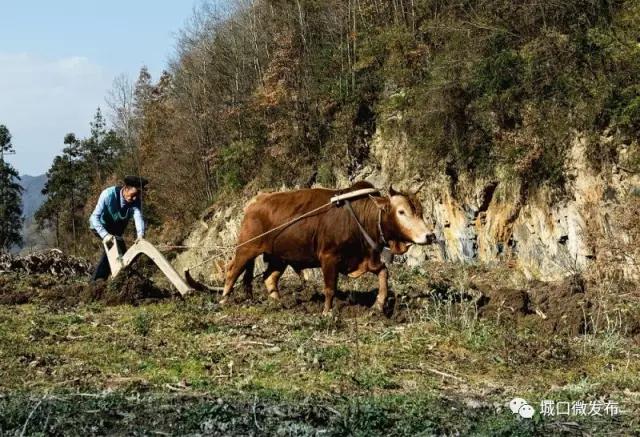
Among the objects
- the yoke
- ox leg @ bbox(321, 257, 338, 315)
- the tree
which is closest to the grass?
ox leg @ bbox(321, 257, 338, 315)

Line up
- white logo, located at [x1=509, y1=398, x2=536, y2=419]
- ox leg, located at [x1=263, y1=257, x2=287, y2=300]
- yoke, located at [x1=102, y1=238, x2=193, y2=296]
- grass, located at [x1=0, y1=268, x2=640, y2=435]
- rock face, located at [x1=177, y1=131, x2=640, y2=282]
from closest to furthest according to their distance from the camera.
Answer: grass, located at [x1=0, y1=268, x2=640, y2=435] < white logo, located at [x1=509, y1=398, x2=536, y2=419] < yoke, located at [x1=102, y1=238, x2=193, y2=296] < ox leg, located at [x1=263, y1=257, x2=287, y2=300] < rock face, located at [x1=177, y1=131, x2=640, y2=282]

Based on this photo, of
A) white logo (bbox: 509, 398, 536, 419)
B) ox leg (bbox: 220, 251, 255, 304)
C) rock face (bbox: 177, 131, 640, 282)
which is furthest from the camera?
rock face (bbox: 177, 131, 640, 282)

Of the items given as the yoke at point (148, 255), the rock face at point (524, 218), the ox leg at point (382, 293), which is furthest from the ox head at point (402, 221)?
the rock face at point (524, 218)

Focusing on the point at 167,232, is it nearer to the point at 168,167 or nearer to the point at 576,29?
the point at 168,167

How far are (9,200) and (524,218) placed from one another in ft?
158

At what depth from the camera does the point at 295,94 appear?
32875mm

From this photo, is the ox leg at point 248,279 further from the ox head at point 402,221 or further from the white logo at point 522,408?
the white logo at point 522,408

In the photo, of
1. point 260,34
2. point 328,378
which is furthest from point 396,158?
point 328,378

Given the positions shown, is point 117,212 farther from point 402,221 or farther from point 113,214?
point 402,221

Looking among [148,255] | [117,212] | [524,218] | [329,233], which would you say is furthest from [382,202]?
[524,218]

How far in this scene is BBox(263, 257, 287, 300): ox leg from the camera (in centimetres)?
1143

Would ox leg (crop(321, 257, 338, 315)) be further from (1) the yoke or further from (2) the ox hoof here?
(1) the yoke

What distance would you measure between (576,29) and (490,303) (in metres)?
11.6

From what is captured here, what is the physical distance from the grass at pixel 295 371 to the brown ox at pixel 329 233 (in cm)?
67
